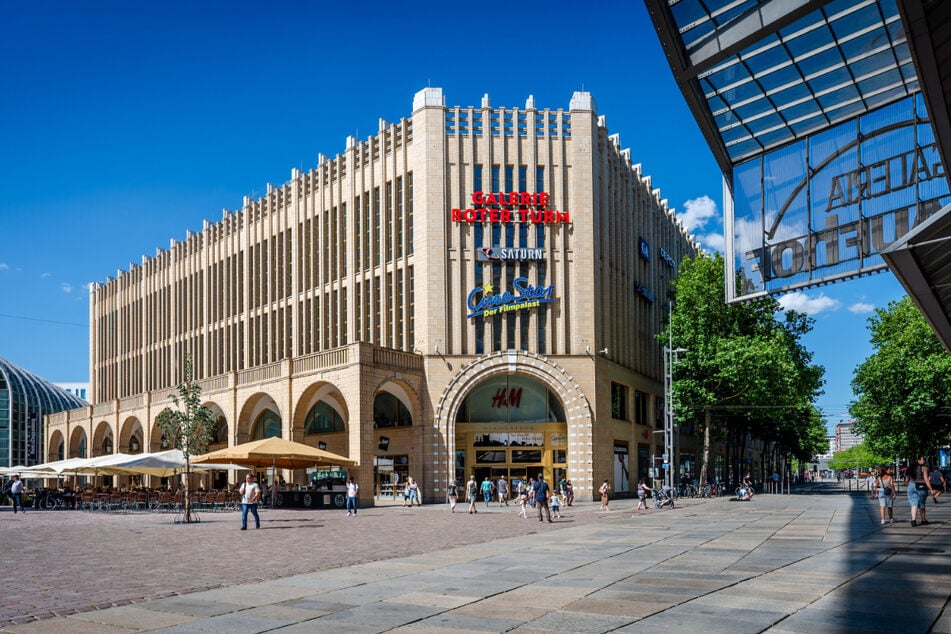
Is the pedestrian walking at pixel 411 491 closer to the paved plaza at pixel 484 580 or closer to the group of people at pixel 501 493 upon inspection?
the group of people at pixel 501 493

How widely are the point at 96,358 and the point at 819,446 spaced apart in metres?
96.4

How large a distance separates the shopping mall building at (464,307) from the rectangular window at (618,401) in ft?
0.61

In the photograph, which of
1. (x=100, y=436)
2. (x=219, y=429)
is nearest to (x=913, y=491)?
(x=219, y=429)

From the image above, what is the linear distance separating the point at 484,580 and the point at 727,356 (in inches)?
1637

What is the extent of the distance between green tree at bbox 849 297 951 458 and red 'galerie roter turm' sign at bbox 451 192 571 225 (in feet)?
73.2

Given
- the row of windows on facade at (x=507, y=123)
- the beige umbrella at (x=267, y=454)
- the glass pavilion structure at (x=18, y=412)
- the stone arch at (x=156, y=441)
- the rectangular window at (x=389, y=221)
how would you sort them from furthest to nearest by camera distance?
the glass pavilion structure at (x=18, y=412) < the stone arch at (x=156, y=441) < the rectangular window at (x=389, y=221) < the row of windows on facade at (x=507, y=123) < the beige umbrella at (x=267, y=454)

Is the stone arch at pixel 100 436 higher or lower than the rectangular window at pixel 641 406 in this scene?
lower

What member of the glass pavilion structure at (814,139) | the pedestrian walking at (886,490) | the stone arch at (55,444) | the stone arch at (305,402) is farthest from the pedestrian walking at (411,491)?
the stone arch at (55,444)

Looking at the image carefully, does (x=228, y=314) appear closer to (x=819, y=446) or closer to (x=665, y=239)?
(x=665, y=239)

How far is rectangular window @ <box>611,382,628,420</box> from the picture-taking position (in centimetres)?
5395

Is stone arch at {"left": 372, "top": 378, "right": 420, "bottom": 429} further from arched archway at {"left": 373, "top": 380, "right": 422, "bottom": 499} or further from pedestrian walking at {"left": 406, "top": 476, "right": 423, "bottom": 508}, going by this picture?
pedestrian walking at {"left": 406, "top": 476, "right": 423, "bottom": 508}

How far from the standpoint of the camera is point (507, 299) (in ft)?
161

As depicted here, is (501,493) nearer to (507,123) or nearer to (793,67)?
(507,123)

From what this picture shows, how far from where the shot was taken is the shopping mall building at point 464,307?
159ft
